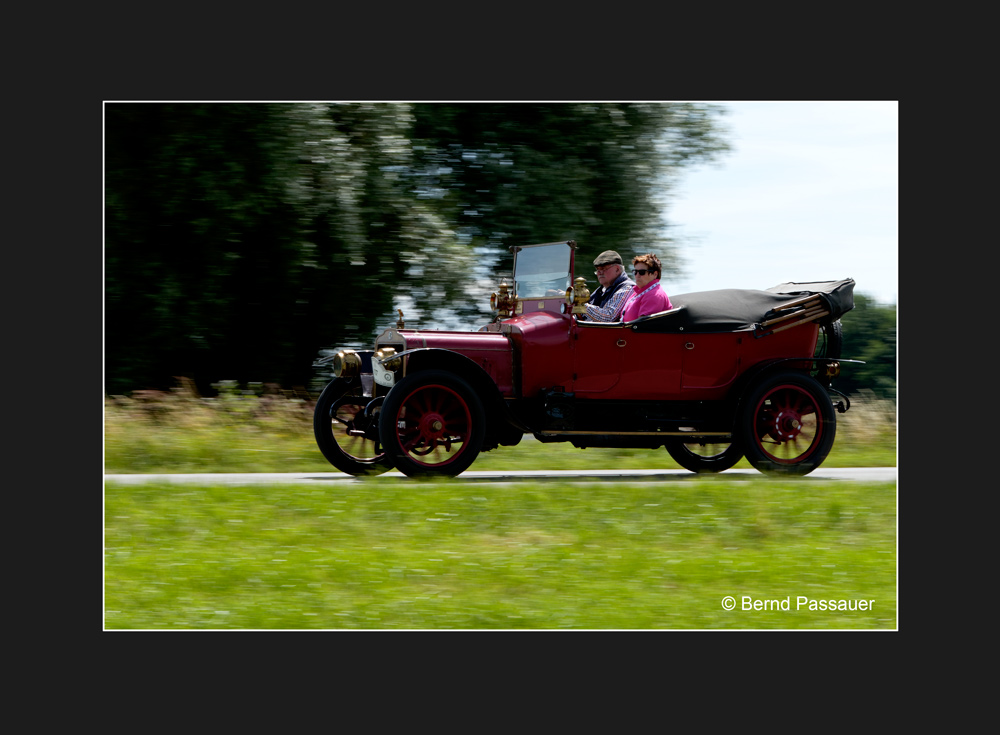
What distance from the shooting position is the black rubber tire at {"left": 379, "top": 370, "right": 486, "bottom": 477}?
9.59 metres

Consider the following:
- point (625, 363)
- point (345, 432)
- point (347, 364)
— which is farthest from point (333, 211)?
point (625, 363)

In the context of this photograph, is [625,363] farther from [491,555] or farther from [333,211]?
[333,211]

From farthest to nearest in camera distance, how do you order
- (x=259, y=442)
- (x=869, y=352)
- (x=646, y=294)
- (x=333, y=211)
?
(x=333, y=211) < (x=259, y=442) < (x=869, y=352) < (x=646, y=294)

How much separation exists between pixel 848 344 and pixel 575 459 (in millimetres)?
3279

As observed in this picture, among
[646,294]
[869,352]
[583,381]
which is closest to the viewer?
[583,381]

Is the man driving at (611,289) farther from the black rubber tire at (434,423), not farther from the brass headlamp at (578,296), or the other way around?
the black rubber tire at (434,423)

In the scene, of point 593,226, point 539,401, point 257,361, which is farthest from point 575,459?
point 593,226

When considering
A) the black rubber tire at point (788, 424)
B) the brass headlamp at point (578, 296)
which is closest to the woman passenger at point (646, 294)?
the brass headlamp at point (578, 296)

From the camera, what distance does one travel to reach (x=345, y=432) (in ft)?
34.0

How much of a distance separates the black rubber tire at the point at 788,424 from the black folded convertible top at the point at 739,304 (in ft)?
2.05

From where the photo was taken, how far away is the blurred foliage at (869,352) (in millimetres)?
10695

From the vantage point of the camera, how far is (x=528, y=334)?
10.1 m

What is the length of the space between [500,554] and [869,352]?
521 centimetres

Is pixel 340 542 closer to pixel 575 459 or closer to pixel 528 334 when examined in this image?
pixel 528 334
